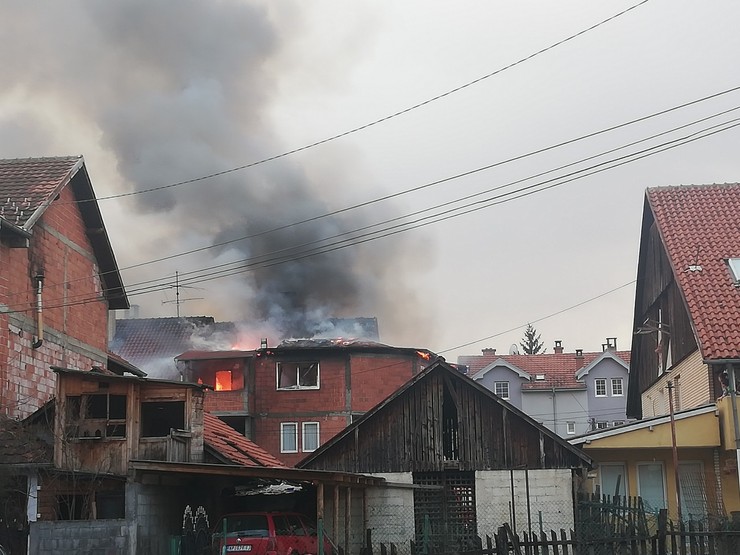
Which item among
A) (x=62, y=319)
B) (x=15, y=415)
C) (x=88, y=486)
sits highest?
(x=62, y=319)

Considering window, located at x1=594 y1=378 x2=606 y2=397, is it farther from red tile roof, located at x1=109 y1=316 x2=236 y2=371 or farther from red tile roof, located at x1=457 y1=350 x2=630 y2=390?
red tile roof, located at x1=109 y1=316 x2=236 y2=371

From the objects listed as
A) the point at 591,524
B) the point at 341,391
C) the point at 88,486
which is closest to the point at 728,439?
the point at 591,524

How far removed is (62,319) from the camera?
2922cm

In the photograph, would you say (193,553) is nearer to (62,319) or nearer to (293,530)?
(293,530)

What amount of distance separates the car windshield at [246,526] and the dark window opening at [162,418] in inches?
139

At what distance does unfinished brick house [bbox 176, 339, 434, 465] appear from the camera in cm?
4722

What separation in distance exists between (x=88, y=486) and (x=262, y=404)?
26.8 metres

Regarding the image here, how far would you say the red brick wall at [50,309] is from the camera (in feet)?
84.9

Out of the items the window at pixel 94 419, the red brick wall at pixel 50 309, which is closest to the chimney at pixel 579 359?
the red brick wall at pixel 50 309

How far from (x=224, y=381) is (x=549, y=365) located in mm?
27676

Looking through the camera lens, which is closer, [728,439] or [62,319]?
[728,439]

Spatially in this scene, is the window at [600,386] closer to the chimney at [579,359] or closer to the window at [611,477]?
the chimney at [579,359]

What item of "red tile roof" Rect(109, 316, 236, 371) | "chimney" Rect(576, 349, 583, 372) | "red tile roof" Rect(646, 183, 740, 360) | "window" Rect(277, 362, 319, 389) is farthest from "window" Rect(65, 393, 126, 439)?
"chimney" Rect(576, 349, 583, 372)

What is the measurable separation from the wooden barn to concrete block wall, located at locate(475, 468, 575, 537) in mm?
23
